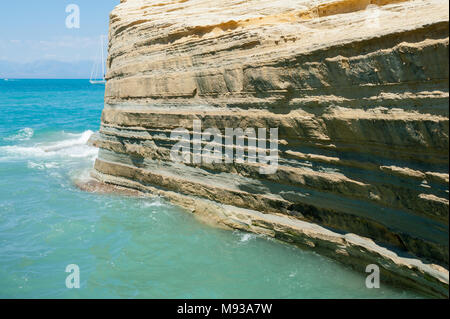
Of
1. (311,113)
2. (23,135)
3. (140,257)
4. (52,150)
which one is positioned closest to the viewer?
(311,113)

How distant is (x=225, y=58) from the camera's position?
283 inches

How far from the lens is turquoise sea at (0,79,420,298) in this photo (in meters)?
5.69

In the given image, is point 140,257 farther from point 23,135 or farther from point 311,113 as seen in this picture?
point 23,135

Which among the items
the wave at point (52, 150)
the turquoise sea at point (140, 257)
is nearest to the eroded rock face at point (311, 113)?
the turquoise sea at point (140, 257)

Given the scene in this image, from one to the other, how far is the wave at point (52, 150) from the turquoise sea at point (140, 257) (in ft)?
17.7

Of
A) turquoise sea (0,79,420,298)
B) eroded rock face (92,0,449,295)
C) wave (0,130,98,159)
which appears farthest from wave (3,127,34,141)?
eroded rock face (92,0,449,295)

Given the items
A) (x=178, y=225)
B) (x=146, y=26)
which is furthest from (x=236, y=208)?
(x=146, y=26)

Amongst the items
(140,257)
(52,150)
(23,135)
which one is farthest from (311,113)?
(23,135)

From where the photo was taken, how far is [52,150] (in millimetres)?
16594

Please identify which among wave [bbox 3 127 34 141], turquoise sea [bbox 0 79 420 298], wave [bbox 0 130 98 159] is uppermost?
wave [bbox 3 127 34 141]

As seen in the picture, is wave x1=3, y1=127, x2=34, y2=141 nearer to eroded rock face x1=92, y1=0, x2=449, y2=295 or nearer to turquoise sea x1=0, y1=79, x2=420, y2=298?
turquoise sea x1=0, y1=79, x2=420, y2=298

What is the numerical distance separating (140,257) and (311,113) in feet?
12.4

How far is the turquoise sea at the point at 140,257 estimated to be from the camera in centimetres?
569

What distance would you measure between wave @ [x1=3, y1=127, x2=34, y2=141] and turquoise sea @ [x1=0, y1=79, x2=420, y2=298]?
1180 centimetres
